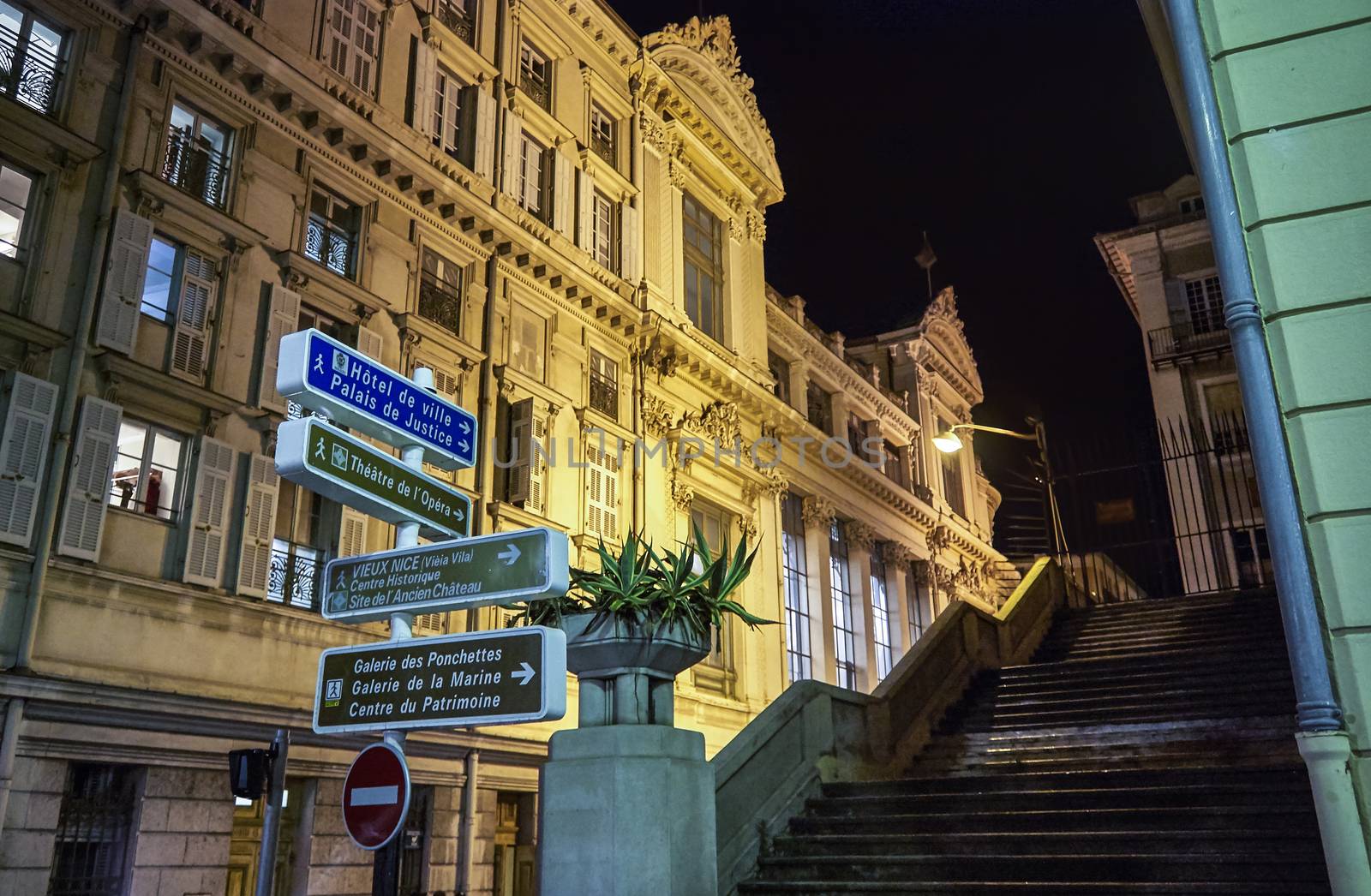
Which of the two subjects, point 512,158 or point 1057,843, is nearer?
point 1057,843

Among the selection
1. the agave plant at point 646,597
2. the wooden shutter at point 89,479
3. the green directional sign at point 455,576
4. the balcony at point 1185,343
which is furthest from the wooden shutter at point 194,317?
the balcony at point 1185,343

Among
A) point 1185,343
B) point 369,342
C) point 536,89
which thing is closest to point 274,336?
point 369,342

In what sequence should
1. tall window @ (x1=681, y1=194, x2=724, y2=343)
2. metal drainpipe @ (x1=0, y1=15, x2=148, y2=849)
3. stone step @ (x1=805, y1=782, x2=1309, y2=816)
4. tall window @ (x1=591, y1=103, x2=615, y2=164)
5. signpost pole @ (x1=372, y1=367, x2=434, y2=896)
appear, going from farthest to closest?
tall window @ (x1=681, y1=194, x2=724, y2=343) < tall window @ (x1=591, y1=103, x2=615, y2=164) < metal drainpipe @ (x1=0, y1=15, x2=148, y2=849) < stone step @ (x1=805, y1=782, x2=1309, y2=816) < signpost pole @ (x1=372, y1=367, x2=434, y2=896)

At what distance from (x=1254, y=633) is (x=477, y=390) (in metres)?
12.5

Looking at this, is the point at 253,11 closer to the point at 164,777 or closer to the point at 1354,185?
the point at 164,777

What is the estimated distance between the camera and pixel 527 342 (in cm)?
A: 2070

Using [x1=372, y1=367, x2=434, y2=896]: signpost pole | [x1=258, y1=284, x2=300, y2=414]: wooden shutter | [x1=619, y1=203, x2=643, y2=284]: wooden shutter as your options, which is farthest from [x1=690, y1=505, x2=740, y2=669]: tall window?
[x1=372, y1=367, x2=434, y2=896]: signpost pole

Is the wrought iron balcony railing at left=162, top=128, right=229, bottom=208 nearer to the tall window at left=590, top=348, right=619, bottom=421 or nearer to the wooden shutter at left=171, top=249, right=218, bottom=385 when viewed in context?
the wooden shutter at left=171, top=249, right=218, bottom=385

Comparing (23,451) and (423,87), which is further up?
(423,87)

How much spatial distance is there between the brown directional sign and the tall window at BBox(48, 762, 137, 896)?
8690 millimetres

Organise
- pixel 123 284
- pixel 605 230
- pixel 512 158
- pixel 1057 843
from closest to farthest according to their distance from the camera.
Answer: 1. pixel 1057 843
2. pixel 123 284
3. pixel 512 158
4. pixel 605 230

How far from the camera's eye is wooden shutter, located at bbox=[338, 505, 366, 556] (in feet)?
53.1

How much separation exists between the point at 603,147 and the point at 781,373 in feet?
31.2

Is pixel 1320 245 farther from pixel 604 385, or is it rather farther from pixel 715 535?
pixel 715 535
